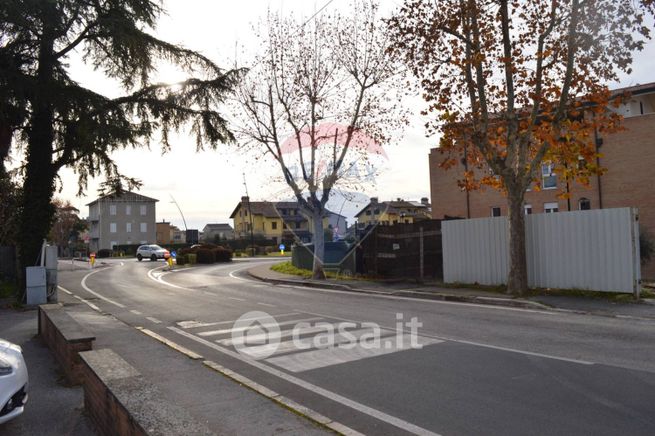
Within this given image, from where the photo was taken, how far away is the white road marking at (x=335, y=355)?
759 cm

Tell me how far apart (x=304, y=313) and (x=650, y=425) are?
29.1 feet

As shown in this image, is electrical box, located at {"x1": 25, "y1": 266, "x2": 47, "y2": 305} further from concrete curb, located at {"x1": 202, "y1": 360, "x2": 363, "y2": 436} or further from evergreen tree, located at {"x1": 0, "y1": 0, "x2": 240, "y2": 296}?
concrete curb, located at {"x1": 202, "y1": 360, "x2": 363, "y2": 436}

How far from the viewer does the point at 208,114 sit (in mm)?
19625

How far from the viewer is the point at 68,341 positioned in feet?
21.6

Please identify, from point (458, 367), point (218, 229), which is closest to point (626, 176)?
point (458, 367)

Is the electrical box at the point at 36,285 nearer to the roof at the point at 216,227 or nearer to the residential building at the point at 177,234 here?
the roof at the point at 216,227

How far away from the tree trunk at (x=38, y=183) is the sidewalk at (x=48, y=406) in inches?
389

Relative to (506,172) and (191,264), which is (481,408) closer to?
(506,172)

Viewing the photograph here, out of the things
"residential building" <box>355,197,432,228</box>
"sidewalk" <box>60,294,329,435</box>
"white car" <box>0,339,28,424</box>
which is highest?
"residential building" <box>355,197,432,228</box>

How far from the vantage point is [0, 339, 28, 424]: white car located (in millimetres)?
4945

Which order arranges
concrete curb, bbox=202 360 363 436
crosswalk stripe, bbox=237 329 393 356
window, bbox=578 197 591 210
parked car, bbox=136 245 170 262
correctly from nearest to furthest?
concrete curb, bbox=202 360 363 436 → crosswalk stripe, bbox=237 329 393 356 → window, bbox=578 197 591 210 → parked car, bbox=136 245 170 262

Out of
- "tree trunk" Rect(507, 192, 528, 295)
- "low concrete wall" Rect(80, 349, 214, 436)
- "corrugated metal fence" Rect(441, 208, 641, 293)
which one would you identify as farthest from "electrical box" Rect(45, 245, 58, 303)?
"tree trunk" Rect(507, 192, 528, 295)

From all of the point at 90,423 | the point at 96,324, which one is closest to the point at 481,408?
the point at 90,423

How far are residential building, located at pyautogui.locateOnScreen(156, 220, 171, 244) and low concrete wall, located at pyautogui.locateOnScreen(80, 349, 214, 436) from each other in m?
123
